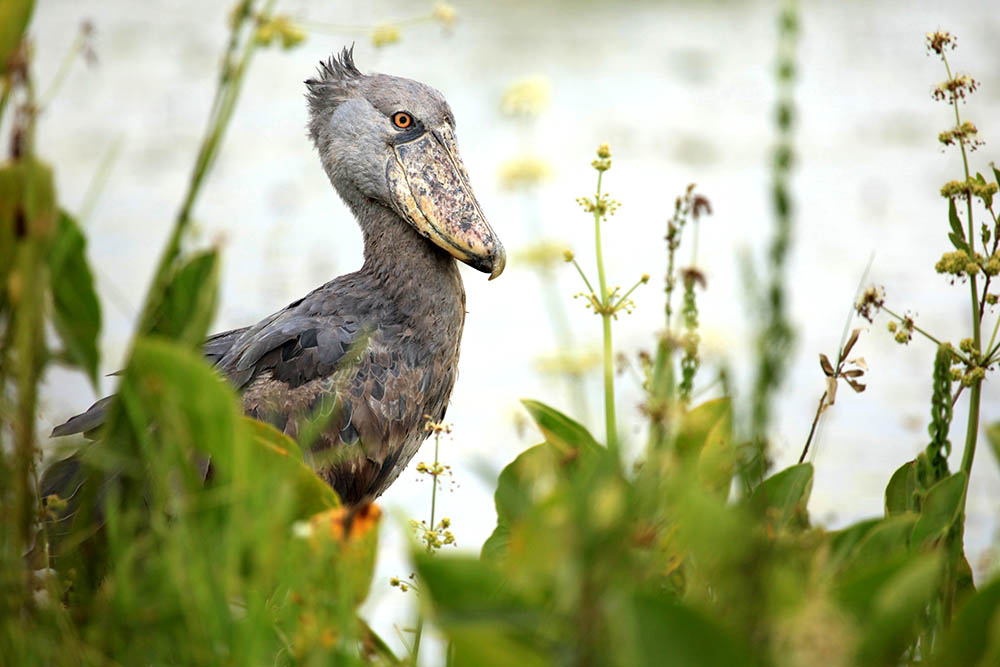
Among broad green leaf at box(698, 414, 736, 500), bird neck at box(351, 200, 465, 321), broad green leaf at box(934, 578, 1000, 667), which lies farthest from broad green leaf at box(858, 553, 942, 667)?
bird neck at box(351, 200, 465, 321)

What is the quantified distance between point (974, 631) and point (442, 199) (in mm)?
2156

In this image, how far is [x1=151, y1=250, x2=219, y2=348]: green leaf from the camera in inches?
47.4

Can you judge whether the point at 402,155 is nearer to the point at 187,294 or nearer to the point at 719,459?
the point at 187,294

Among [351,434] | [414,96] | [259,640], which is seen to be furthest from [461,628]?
[414,96]

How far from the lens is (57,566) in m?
1.35

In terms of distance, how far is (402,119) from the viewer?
3.11 metres

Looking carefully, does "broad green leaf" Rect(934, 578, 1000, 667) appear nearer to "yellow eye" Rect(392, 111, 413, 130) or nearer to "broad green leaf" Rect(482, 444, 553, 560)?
"broad green leaf" Rect(482, 444, 553, 560)

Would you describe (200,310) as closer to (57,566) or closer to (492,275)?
(57,566)

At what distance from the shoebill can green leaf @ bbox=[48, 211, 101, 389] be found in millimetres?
1325

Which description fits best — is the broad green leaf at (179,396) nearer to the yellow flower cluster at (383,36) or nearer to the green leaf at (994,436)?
the yellow flower cluster at (383,36)

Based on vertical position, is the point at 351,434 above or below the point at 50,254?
above

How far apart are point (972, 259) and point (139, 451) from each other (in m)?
1.10

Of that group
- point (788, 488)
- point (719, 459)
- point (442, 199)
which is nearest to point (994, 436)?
point (788, 488)

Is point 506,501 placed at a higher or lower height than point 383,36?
lower
